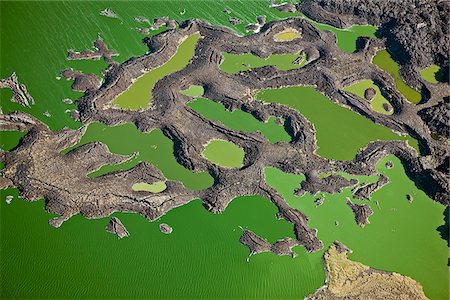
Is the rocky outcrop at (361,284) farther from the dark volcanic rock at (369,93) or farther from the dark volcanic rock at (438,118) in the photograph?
the dark volcanic rock at (369,93)

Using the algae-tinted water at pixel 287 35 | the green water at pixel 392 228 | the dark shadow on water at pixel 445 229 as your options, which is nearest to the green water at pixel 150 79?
the algae-tinted water at pixel 287 35

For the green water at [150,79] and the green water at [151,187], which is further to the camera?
the green water at [150,79]

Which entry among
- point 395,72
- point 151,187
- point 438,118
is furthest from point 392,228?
point 151,187

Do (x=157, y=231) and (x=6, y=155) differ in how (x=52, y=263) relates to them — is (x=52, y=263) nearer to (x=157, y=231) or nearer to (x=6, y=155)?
(x=157, y=231)

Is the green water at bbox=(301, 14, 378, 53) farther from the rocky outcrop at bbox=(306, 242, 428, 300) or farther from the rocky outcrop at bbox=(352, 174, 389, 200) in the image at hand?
the rocky outcrop at bbox=(306, 242, 428, 300)

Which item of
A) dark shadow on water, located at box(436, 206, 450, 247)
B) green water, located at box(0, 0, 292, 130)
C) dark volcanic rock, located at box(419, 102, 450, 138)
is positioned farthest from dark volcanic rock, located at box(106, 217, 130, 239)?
dark volcanic rock, located at box(419, 102, 450, 138)

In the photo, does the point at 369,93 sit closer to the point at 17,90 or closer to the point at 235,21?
the point at 235,21

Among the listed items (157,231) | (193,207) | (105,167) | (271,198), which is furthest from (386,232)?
(105,167)
